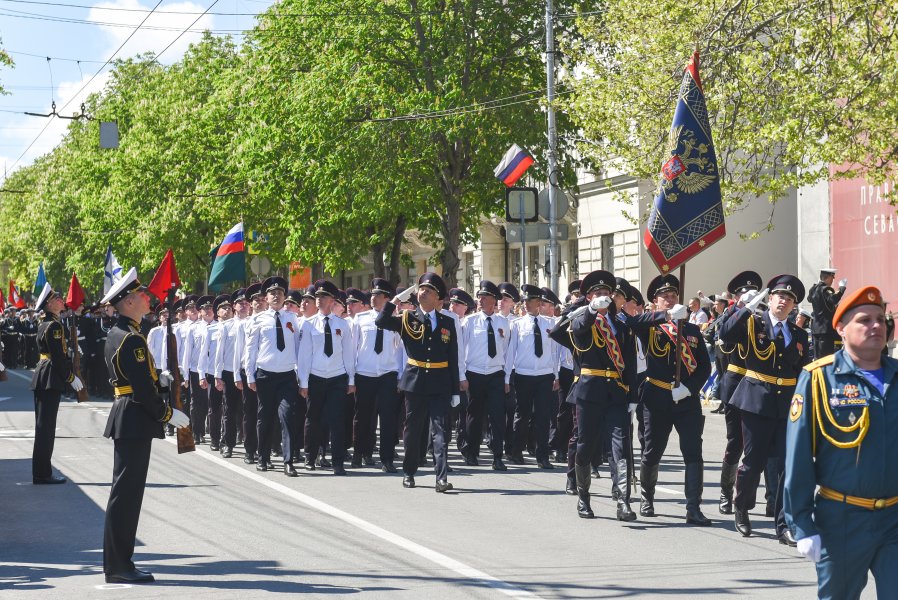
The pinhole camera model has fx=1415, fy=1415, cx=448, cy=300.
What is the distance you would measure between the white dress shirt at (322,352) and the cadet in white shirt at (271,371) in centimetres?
12

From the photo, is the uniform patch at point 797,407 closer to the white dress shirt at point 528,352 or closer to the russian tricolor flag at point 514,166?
the white dress shirt at point 528,352

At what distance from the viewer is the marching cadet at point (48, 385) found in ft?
47.3

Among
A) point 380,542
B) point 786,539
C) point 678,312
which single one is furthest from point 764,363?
point 380,542

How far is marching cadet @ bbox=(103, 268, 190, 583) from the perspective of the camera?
29.6 ft

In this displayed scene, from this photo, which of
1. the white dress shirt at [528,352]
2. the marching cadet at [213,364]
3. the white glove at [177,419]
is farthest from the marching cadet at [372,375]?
the white glove at [177,419]

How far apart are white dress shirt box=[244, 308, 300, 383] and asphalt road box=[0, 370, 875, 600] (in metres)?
1.21

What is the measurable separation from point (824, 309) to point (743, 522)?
21.6 ft

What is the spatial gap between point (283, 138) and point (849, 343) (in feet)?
105

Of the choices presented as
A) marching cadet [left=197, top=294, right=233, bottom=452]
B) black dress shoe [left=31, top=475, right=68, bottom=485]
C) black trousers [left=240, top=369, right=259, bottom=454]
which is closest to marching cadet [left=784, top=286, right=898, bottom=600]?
black dress shoe [left=31, top=475, right=68, bottom=485]

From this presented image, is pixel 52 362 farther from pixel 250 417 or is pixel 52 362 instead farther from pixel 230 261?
pixel 230 261

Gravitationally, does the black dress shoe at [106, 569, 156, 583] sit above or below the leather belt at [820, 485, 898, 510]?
below

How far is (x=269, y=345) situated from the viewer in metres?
15.6

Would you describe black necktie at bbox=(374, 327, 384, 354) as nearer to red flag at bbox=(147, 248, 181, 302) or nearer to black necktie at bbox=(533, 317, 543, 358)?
black necktie at bbox=(533, 317, 543, 358)

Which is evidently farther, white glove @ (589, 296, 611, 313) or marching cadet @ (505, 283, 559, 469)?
marching cadet @ (505, 283, 559, 469)
